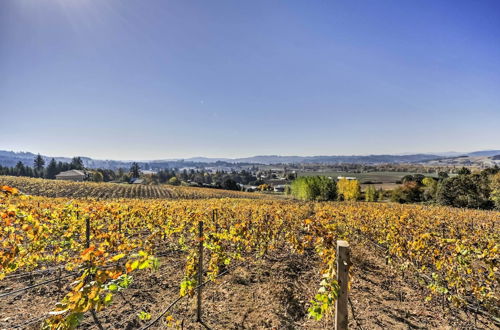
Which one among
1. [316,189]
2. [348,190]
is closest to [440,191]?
[316,189]

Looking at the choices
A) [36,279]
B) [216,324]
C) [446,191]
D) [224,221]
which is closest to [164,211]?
[224,221]

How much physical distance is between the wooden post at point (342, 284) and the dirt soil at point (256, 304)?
5.99 ft

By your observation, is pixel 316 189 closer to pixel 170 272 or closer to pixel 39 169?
pixel 170 272

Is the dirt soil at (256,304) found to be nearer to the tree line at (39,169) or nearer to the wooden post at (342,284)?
the wooden post at (342,284)

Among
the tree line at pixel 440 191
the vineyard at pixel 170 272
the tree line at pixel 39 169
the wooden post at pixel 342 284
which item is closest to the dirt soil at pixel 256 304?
the vineyard at pixel 170 272

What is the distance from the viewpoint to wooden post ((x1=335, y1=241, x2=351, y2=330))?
2.63m

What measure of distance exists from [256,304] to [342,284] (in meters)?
3.25

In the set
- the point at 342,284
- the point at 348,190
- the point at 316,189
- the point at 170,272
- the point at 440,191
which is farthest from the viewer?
the point at 348,190

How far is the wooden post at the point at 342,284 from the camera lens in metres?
2.63

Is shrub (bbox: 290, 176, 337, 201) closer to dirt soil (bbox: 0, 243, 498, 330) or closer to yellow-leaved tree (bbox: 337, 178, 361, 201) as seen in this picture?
yellow-leaved tree (bbox: 337, 178, 361, 201)

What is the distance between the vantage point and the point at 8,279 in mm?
6027

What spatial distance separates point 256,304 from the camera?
17.3 ft

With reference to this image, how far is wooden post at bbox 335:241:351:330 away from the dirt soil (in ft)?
5.99

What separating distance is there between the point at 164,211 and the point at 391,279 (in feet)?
27.7
